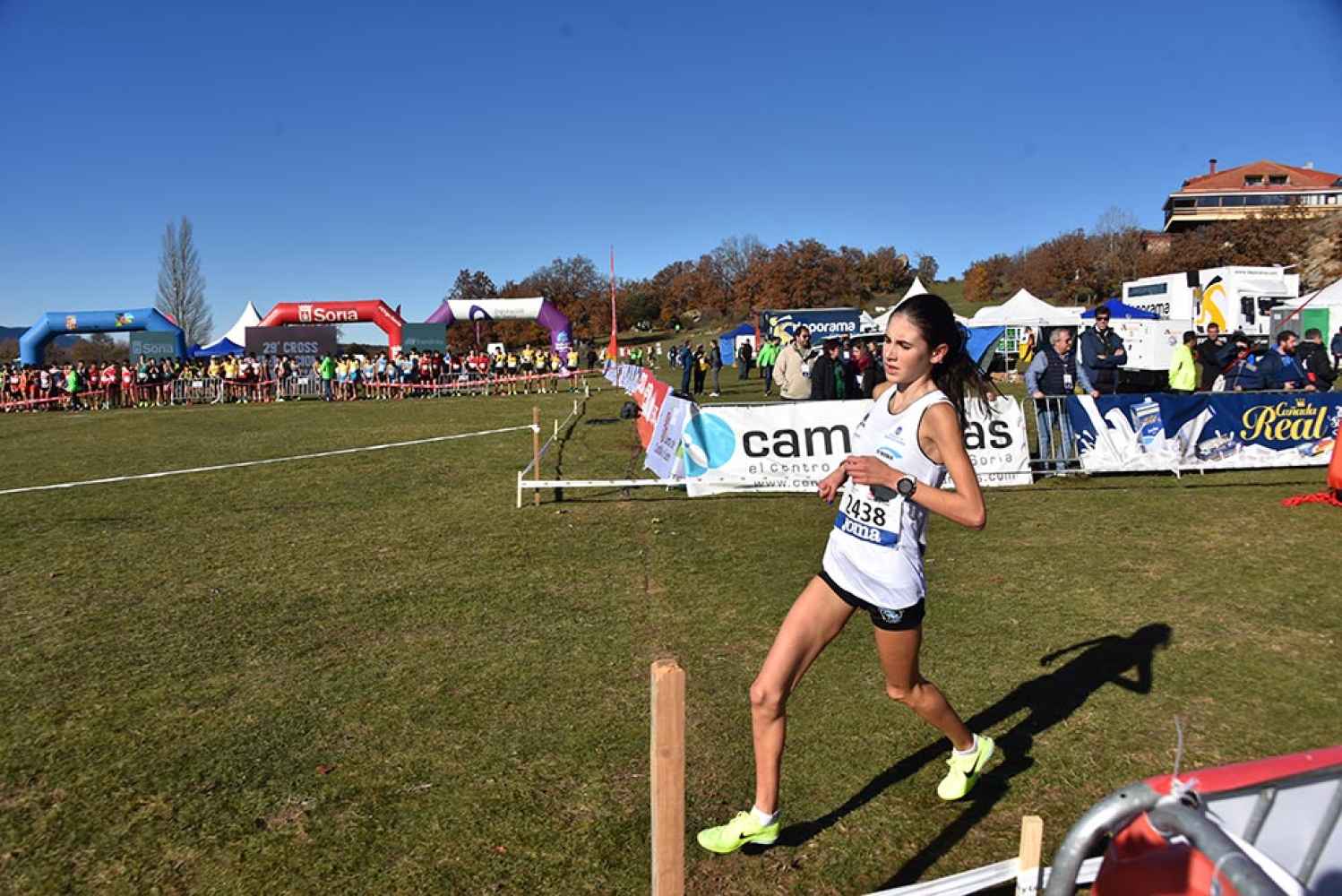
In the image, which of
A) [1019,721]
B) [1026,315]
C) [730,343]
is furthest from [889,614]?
[730,343]

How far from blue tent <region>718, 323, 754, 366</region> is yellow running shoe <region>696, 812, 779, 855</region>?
49594mm

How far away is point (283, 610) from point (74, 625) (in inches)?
55.7

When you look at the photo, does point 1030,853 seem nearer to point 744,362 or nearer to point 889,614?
point 889,614

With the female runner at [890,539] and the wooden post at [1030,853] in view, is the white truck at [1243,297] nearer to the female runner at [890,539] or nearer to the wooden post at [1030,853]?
the female runner at [890,539]

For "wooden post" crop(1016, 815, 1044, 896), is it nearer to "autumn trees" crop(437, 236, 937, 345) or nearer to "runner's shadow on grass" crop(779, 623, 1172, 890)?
"runner's shadow on grass" crop(779, 623, 1172, 890)

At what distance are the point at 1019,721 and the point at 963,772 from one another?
0.98m

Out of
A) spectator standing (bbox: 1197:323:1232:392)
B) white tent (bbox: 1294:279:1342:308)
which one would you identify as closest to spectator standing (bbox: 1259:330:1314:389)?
spectator standing (bbox: 1197:323:1232:392)

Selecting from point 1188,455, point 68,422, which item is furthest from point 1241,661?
point 68,422

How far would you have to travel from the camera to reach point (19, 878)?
10.8ft

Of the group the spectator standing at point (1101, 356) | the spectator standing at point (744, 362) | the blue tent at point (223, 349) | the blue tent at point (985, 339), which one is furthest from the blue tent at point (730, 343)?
the spectator standing at point (1101, 356)

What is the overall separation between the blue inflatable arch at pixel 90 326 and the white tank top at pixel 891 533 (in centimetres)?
4489

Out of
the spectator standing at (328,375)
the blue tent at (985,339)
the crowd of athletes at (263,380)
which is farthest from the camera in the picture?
the spectator standing at (328,375)

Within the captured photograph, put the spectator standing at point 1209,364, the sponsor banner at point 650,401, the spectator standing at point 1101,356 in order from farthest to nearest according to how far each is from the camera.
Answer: the spectator standing at point 1209,364 → the sponsor banner at point 650,401 → the spectator standing at point 1101,356

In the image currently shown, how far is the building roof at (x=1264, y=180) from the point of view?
92.4m
